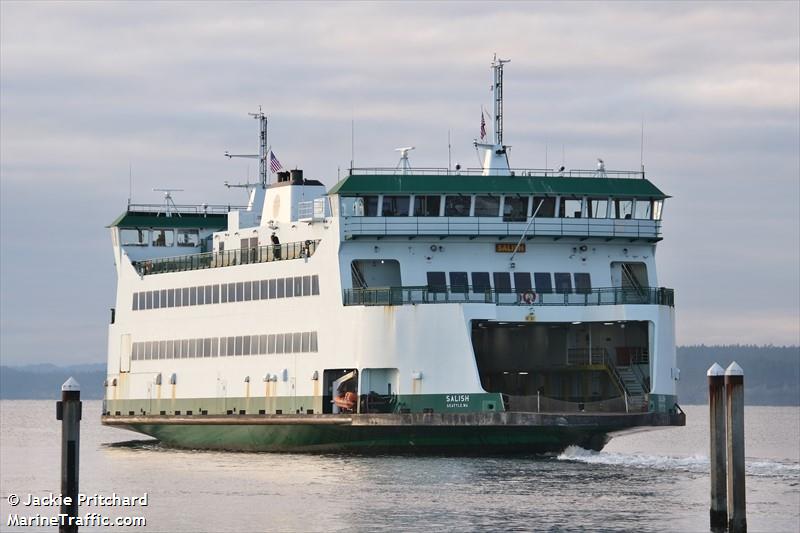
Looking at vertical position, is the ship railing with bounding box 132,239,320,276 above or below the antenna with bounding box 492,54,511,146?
below

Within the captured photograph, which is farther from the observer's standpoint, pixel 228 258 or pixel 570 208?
pixel 228 258

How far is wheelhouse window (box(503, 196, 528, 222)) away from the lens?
47.6m

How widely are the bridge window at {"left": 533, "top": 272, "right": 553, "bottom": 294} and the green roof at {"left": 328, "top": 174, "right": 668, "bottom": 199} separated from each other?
219 centimetres

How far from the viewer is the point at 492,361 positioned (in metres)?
49.2

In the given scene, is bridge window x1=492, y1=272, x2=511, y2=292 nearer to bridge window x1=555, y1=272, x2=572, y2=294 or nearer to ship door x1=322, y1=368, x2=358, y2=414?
bridge window x1=555, y1=272, x2=572, y2=294

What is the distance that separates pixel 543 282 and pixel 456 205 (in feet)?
10.2

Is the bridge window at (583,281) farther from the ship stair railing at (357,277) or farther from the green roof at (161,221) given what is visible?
the green roof at (161,221)

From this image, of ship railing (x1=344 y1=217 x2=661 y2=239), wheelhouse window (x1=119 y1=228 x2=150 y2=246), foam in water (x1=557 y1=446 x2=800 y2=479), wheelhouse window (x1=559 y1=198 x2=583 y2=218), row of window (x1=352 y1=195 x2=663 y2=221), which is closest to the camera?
foam in water (x1=557 y1=446 x2=800 y2=479)

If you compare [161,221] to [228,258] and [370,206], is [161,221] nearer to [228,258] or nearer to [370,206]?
[228,258]

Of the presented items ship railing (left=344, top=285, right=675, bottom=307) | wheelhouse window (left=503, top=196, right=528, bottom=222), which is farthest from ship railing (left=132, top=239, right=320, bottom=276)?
wheelhouse window (left=503, top=196, right=528, bottom=222)

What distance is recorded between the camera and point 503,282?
47094 millimetres

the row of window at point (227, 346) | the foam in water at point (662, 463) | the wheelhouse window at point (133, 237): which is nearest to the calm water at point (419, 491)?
the foam in water at point (662, 463)

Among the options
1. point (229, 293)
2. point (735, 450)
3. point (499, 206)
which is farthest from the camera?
point (229, 293)

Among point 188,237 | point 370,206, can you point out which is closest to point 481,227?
point 370,206
